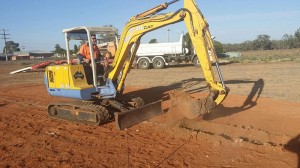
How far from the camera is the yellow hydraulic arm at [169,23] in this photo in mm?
7371

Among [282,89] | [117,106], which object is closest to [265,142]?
[117,106]

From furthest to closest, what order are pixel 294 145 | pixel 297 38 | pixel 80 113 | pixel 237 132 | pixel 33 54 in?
pixel 33 54
pixel 297 38
pixel 80 113
pixel 237 132
pixel 294 145

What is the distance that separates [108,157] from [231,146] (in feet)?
8.24

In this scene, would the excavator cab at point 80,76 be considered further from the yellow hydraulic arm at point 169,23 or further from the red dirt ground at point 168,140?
the red dirt ground at point 168,140

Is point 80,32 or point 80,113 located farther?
point 80,32

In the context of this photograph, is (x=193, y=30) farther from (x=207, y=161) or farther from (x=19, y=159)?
(x=19, y=159)

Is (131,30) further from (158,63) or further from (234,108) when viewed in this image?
(158,63)

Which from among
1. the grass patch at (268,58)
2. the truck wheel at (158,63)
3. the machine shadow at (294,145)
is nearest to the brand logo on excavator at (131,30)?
the machine shadow at (294,145)

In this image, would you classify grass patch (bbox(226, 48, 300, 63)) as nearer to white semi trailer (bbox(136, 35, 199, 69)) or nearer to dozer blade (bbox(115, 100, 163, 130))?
white semi trailer (bbox(136, 35, 199, 69))

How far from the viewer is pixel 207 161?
564 centimetres

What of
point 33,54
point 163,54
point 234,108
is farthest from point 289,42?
point 33,54

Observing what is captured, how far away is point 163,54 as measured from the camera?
94.2 feet

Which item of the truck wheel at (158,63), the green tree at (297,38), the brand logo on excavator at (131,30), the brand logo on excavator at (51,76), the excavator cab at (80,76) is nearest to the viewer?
the brand logo on excavator at (131,30)

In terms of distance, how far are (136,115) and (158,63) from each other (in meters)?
20.7
